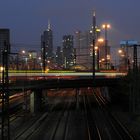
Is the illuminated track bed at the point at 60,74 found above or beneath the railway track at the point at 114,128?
above

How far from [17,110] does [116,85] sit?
1925cm

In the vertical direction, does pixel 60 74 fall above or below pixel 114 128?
above

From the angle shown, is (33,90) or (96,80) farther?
(96,80)

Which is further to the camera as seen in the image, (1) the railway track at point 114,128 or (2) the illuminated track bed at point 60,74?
(2) the illuminated track bed at point 60,74

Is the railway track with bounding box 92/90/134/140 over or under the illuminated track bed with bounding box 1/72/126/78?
under

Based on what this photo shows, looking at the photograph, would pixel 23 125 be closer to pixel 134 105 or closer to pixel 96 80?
pixel 134 105

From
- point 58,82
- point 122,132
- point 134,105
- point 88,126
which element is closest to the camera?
point 122,132

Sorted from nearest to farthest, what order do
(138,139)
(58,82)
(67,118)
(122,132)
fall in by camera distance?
1. (138,139)
2. (122,132)
3. (67,118)
4. (58,82)

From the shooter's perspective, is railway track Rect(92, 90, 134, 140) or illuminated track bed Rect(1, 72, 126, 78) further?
illuminated track bed Rect(1, 72, 126, 78)

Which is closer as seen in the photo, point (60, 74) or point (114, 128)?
point (114, 128)

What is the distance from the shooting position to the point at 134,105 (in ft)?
249

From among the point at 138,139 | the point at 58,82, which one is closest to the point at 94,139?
the point at 138,139

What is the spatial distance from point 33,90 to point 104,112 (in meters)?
12.8

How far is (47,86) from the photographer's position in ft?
315
